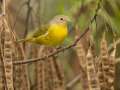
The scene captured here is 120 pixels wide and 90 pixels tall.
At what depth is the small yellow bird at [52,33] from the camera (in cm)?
492

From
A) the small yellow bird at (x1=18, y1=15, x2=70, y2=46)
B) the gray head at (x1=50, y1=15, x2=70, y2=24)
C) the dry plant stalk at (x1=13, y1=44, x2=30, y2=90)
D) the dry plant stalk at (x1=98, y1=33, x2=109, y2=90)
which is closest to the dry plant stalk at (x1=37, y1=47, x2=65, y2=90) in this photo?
the dry plant stalk at (x1=13, y1=44, x2=30, y2=90)

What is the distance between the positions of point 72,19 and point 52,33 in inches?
11.1

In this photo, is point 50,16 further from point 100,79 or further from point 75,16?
point 100,79

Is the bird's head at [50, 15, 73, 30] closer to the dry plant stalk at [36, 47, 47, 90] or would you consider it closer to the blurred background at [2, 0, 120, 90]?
the blurred background at [2, 0, 120, 90]

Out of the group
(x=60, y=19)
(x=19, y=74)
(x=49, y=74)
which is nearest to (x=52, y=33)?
(x=60, y=19)

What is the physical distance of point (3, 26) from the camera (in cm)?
335

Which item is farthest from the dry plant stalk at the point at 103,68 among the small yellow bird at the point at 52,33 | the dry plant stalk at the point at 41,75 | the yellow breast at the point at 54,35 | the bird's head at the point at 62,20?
the bird's head at the point at 62,20

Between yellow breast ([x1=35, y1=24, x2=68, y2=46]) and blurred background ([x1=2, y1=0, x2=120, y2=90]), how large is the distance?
122 millimetres

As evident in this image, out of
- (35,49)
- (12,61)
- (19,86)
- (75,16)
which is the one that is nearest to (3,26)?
(12,61)

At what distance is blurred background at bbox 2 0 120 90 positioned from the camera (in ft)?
14.5

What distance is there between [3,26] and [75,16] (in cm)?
231

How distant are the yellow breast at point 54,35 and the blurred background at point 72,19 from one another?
4.8 inches

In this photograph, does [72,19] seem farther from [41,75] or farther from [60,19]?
[41,75]

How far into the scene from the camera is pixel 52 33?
5305 mm
